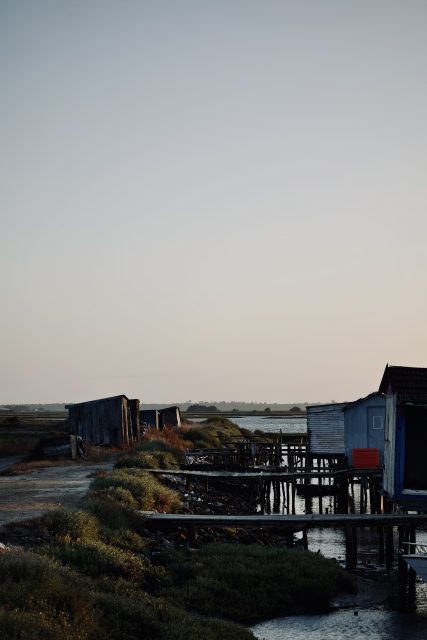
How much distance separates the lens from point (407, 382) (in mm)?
23875

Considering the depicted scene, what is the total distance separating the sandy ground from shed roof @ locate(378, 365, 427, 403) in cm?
1016

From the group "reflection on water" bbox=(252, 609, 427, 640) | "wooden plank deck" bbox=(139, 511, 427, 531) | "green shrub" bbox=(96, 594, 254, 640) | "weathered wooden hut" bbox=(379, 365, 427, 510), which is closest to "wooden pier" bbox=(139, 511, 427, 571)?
"wooden plank deck" bbox=(139, 511, 427, 531)

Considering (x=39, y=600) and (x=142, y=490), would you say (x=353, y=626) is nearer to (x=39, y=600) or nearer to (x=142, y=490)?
(x=39, y=600)

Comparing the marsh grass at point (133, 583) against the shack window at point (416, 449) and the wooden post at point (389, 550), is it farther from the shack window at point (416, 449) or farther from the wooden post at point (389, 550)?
the wooden post at point (389, 550)

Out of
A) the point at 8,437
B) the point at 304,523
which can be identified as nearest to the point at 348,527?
the point at 304,523

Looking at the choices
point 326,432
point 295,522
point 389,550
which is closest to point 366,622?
point 295,522

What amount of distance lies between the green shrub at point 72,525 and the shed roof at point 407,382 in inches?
369

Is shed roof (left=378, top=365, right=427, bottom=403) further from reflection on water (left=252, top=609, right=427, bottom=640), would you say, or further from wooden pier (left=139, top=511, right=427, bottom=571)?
reflection on water (left=252, top=609, right=427, bottom=640)

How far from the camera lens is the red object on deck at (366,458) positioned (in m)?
35.7

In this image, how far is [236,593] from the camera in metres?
17.8

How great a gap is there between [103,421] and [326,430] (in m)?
13.2

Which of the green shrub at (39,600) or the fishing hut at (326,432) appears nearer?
the green shrub at (39,600)

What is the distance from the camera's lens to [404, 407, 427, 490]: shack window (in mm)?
21859

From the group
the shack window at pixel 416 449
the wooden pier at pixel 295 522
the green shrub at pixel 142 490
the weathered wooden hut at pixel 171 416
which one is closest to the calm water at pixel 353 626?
the shack window at pixel 416 449
